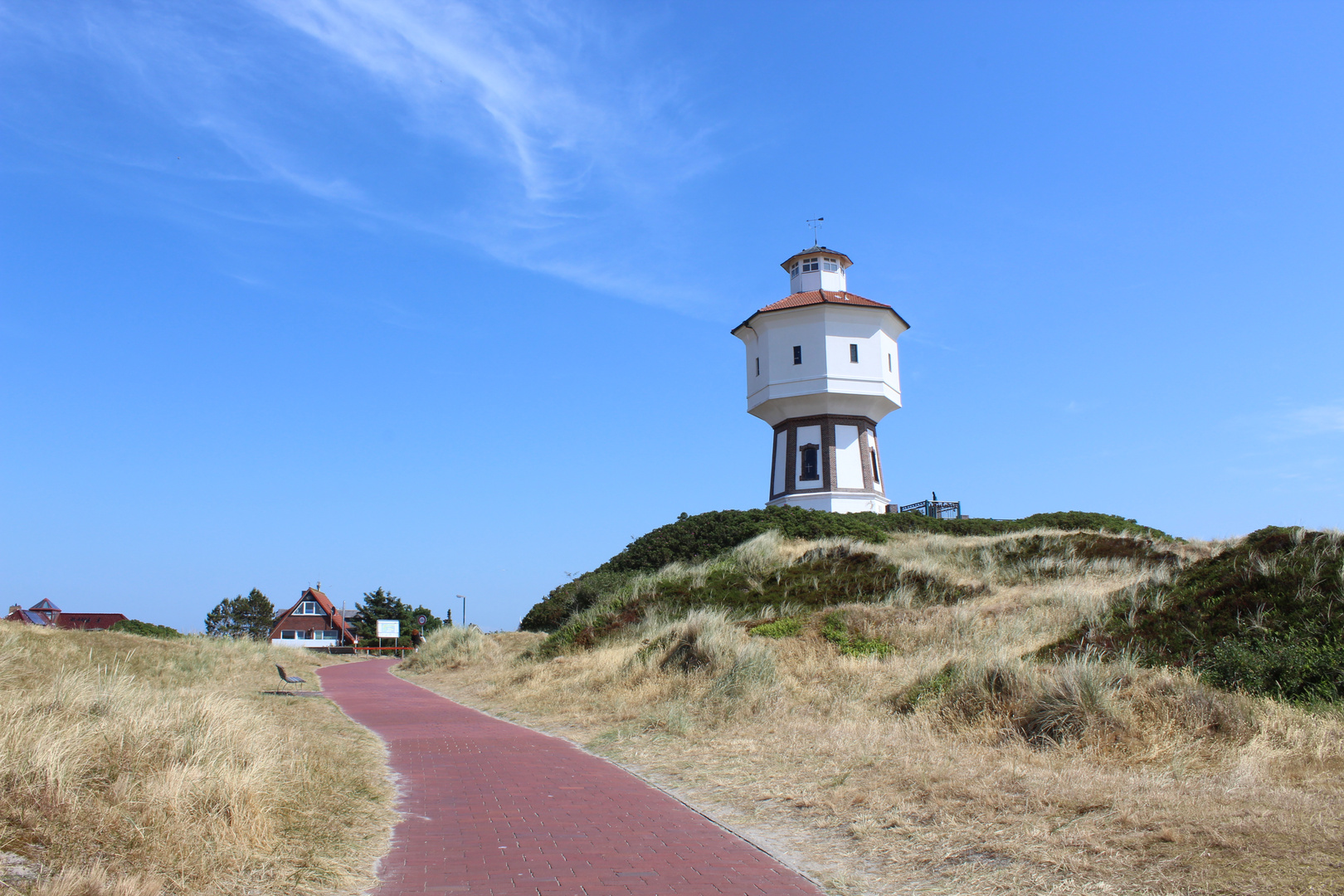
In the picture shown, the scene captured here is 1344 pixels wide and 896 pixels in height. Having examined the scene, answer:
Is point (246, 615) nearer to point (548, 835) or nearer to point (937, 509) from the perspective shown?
point (937, 509)

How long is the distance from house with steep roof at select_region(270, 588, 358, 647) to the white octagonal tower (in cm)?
4118

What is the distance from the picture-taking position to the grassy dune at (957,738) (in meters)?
5.27

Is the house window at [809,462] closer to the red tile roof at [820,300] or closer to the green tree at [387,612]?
the red tile roof at [820,300]

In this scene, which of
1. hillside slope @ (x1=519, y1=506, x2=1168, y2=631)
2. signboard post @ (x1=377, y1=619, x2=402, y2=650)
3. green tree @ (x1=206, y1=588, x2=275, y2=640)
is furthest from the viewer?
green tree @ (x1=206, y1=588, x2=275, y2=640)

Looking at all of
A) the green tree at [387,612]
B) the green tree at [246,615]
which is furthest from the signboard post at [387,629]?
the green tree at [246,615]

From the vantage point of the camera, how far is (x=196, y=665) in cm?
2138

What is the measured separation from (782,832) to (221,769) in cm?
376

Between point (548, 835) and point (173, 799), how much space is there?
2445 mm

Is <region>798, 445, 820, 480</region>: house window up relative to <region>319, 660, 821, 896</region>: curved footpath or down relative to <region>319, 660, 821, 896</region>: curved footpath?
up

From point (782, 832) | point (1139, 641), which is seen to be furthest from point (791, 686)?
point (782, 832)

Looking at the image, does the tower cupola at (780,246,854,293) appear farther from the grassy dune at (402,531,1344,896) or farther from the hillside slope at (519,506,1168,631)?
the grassy dune at (402,531,1344,896)

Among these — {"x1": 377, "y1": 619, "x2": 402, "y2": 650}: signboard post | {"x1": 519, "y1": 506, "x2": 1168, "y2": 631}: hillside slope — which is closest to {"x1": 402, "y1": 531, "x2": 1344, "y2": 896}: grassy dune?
{"x1": 519, "y1": 506, "x2": 1168, "y2": 631}: hillside slope

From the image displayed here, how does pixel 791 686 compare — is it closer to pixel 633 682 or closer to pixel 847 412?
pixel 633 682

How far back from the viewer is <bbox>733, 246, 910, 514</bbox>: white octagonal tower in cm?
3812
